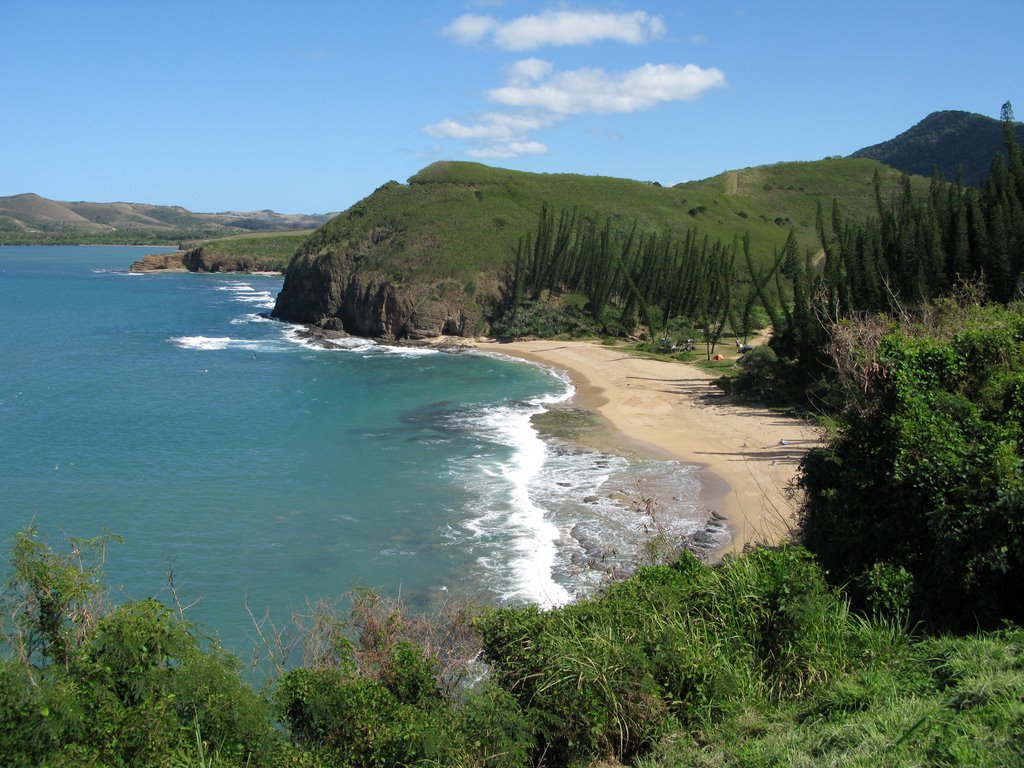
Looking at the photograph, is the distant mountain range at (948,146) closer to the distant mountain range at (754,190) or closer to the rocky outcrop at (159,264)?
the distant mountain range at (754,190)

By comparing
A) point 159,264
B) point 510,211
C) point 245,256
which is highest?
point 510,211

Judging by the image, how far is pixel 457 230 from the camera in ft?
263

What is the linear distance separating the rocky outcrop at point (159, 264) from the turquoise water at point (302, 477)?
288ft

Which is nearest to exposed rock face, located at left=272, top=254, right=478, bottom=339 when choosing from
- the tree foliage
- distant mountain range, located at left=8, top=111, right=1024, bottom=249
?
distant mountain range, located at left=8, top=111, right=1024, bottom=249

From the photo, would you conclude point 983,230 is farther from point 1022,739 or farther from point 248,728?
point 248,728

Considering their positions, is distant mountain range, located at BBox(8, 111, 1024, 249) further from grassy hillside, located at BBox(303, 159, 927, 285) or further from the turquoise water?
the turquoise water

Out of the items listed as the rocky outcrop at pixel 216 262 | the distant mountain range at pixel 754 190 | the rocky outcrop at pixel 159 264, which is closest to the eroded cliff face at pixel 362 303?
the distant mountain range at pixel 754 190

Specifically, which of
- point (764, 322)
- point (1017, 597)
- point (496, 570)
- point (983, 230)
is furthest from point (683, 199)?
point (1017, 597)

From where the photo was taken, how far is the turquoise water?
66.2 feet

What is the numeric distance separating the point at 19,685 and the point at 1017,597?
11.9 metres

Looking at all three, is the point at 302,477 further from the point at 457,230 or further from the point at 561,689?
the point at 457,230

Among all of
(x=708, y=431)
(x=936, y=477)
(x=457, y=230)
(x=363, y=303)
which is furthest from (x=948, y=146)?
(x=936, y=477)

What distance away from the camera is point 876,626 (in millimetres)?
11133

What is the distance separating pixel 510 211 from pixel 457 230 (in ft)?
29.5
